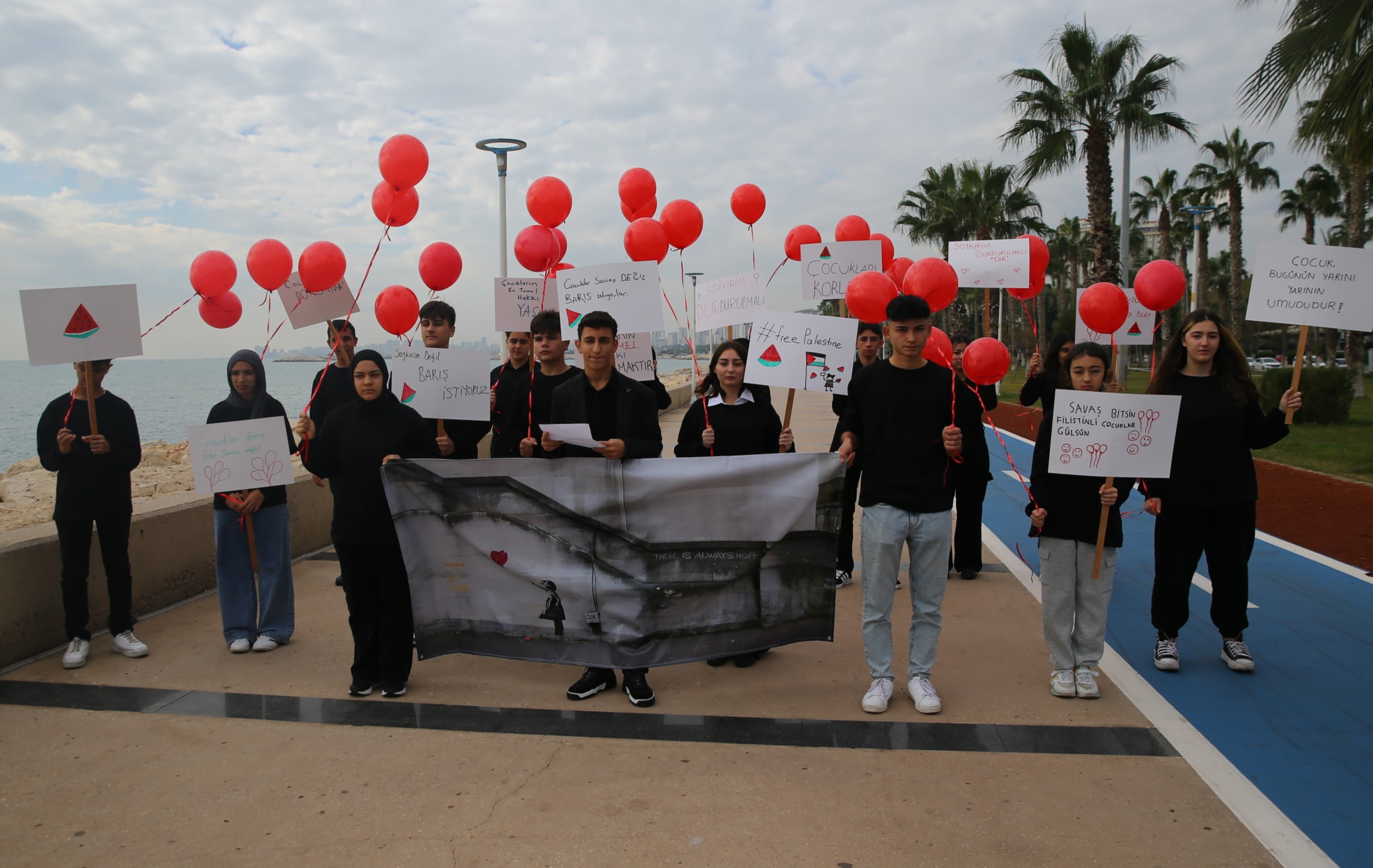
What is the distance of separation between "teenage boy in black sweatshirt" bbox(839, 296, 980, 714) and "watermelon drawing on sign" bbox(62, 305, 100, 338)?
171 inches

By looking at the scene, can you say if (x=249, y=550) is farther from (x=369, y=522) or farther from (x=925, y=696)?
(x=925, y=696)

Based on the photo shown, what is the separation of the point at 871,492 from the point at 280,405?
3702mm

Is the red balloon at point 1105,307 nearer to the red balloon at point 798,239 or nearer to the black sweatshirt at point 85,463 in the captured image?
the red balloon at point 798,239

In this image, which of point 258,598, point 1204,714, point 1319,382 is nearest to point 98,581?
point 258,598

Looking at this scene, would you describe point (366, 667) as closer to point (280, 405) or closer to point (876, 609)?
point (280, 405)

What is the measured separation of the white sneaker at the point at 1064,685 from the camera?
4.20 m

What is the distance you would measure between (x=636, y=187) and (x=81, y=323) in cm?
409

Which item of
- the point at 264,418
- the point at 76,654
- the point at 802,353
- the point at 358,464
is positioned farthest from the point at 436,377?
the point at 76,654

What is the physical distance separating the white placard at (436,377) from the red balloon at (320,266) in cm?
90

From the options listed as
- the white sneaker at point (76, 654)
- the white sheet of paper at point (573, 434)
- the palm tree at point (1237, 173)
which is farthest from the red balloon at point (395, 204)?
the palm tree at point (1237, 173)

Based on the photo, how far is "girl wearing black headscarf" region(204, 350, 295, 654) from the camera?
508 cm

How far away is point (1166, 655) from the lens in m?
4.54

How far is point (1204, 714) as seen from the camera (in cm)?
397

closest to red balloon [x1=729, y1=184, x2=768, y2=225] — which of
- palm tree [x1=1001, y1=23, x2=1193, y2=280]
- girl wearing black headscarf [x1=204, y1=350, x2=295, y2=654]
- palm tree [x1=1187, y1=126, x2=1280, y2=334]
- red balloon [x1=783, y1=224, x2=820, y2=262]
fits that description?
red balloon [x1=783, y1=224, x2=820, y2=262]
